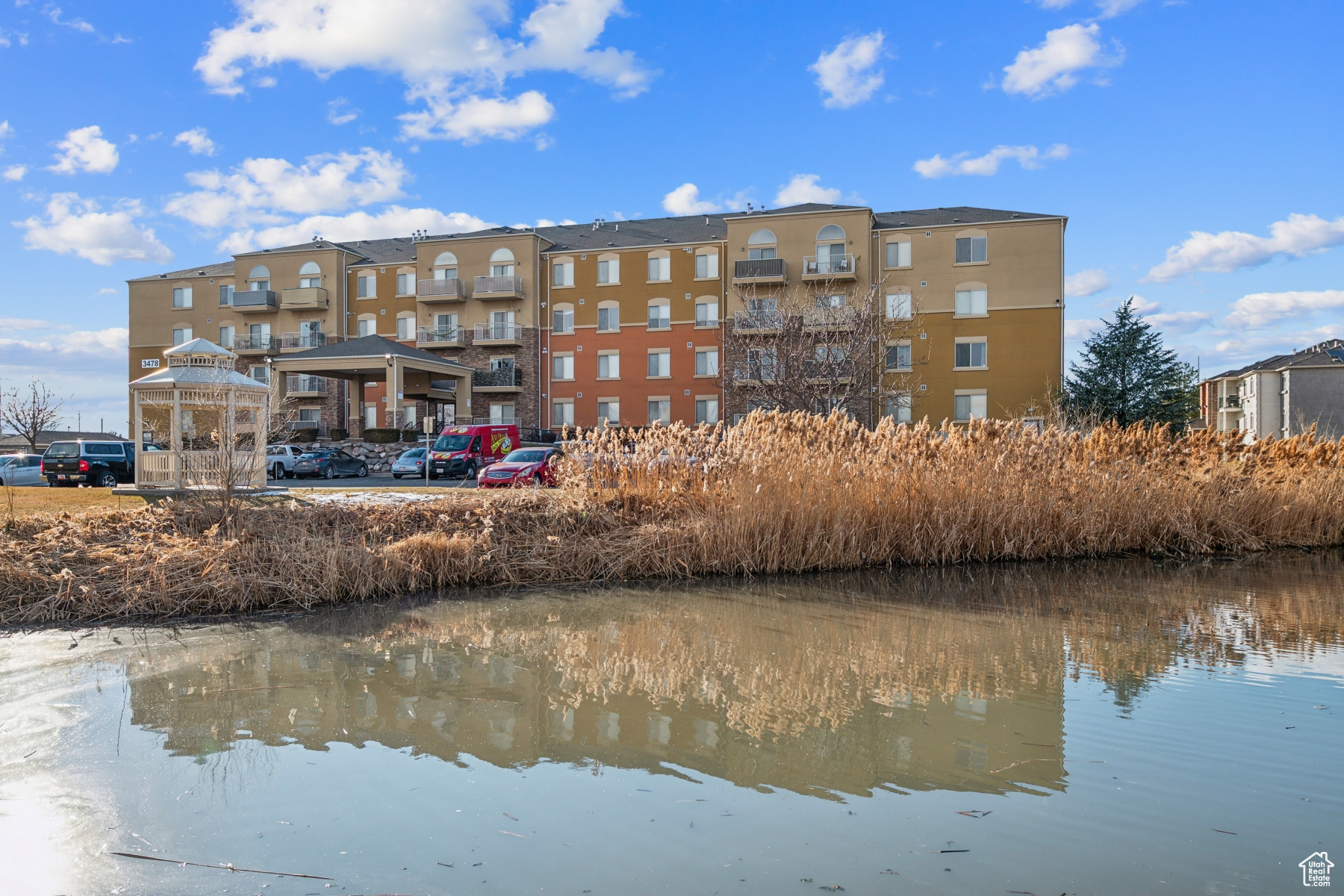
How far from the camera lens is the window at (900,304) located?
128 feet

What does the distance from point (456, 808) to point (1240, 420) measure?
253 ft

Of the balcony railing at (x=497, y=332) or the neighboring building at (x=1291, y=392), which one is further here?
the neighboring building at (x=1291, y=392)

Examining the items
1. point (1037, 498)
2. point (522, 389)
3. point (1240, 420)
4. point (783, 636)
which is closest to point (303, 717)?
point (783, 636)

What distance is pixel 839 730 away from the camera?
524 cm

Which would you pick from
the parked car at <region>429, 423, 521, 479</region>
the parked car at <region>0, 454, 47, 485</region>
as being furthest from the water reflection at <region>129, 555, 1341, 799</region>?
the parked car at <region>0, 454, 47, 485</region>

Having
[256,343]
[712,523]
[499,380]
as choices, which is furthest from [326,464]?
[712,523]

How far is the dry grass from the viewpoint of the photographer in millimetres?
9328

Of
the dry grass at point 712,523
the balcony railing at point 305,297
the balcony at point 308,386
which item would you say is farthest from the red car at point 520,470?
the balcony railing at point 305,297

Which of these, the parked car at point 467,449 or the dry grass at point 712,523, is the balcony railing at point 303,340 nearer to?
the parked car at point 467,449

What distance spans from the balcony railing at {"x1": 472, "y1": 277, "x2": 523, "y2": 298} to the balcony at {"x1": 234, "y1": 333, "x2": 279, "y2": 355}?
13.5 metres

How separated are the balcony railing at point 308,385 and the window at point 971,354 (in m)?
34.6

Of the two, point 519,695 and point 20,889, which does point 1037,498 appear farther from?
point 20,889

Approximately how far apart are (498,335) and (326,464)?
1619cm

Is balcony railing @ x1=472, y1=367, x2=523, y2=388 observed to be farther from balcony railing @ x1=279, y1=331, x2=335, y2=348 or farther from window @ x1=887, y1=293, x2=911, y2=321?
window @ x1=887, y1=293, x2=911, y2=321
